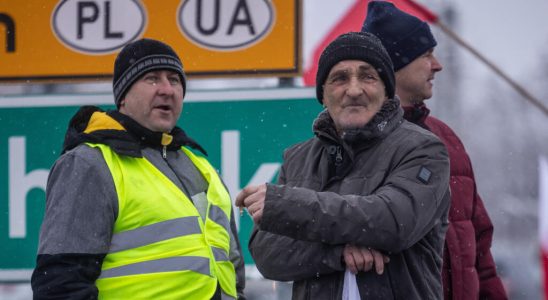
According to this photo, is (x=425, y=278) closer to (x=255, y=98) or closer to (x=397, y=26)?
(x=397, y=26)

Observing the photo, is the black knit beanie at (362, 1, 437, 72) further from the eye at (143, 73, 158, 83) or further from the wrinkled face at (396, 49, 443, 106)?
the eye at (143, 73, 158, 83)

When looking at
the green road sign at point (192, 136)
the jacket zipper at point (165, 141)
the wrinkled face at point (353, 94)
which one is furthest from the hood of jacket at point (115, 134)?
the green road sign at point (192, 136)

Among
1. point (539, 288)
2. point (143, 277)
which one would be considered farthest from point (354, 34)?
point (539, 288)

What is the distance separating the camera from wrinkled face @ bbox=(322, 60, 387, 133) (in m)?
2.38

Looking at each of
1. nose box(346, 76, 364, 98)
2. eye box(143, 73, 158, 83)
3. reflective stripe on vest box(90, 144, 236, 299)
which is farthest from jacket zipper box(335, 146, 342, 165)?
eye box(143, 73, 158, 83)

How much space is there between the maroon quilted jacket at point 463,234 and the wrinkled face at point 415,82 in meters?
0.06

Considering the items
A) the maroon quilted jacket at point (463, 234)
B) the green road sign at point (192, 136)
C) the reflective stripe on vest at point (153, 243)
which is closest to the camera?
the reflective stripe on vest at point (153, 243)

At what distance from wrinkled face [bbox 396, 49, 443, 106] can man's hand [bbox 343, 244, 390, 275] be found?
37.8 inches

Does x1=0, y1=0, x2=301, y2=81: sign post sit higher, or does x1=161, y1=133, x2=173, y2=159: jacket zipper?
x1=0, y1=0, x2=301, y2=81: sign post

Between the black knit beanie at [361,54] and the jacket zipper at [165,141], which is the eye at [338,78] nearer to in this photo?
the black knit beanie at [361,54]

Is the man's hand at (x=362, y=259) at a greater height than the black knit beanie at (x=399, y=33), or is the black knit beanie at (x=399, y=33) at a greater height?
the black knit beanie at (x=399, y=33)

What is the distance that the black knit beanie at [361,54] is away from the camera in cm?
242

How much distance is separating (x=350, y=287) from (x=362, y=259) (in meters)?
0.09

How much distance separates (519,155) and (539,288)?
25.5ft
